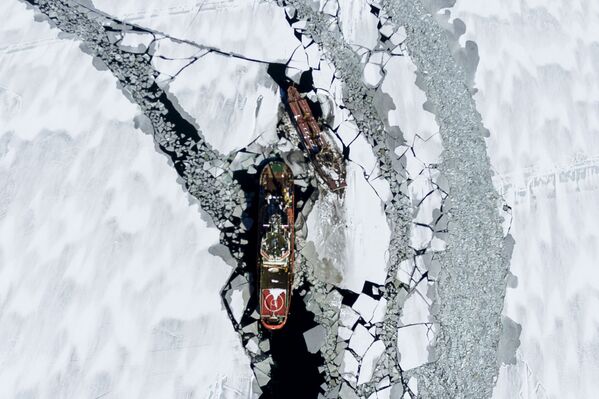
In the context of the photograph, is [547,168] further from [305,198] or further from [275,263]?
[275,263]

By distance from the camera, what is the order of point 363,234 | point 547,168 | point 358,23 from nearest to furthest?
point 363,234, point 547,168, point 358,23

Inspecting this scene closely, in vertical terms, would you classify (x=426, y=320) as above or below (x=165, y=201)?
below

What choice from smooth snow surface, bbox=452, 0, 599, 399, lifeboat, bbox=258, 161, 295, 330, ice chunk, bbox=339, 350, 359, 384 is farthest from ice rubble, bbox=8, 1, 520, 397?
smooth snow surface, bbox=452, 0, 599, 399

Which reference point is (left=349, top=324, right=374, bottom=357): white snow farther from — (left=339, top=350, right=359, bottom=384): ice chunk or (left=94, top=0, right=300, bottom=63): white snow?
(left=94, top=0, right=300, bottom=63): white snow

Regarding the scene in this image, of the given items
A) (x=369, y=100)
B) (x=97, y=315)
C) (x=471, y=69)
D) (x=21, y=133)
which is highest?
(x=471, y=69)

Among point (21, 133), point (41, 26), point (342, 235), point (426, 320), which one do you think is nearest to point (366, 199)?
point (342, 235)

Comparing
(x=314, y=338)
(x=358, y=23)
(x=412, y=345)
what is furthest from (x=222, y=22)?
(x=412, y=345)

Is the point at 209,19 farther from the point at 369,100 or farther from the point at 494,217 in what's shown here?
the point at 494,217
